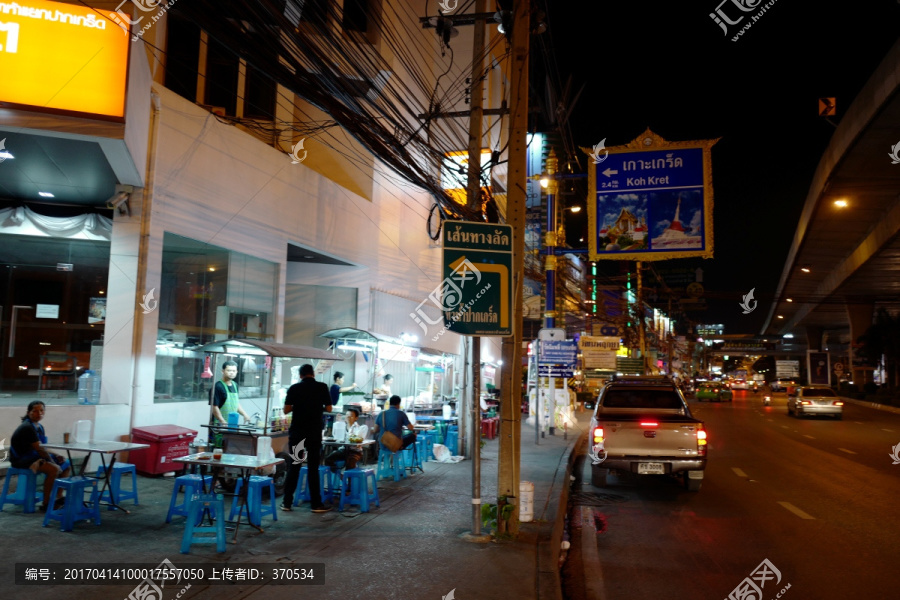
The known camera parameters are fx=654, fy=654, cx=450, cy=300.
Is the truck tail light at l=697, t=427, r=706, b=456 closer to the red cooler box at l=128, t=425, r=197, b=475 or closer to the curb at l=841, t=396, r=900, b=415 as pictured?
the red cooler box at l=128, t=425, r=197, b=475

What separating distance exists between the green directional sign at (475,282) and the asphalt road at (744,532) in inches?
109

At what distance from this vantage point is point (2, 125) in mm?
8812

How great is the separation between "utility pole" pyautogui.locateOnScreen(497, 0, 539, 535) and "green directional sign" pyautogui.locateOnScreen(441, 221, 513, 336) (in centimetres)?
26

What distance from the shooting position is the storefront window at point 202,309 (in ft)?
41.9

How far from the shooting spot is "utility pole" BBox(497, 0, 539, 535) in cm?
766

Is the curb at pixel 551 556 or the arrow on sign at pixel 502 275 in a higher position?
the arrow on sign at pixel 502 275

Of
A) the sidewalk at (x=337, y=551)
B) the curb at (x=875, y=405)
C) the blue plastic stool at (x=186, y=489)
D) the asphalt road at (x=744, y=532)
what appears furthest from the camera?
the curb at (x=875, y=405)

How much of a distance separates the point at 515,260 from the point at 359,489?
365 cm

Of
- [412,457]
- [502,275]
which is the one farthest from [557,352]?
[502,275]

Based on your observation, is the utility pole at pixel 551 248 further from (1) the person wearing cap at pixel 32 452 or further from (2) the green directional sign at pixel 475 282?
(1) the person wearing cap at pixel 32 452

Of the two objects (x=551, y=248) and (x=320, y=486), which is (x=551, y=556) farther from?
(x=551, y=248)

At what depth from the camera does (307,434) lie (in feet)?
27.7

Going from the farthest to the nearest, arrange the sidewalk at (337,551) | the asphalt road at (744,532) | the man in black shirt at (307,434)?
the man in black shirt at (307,434) < the asphalt road at (744,532) < the sidewalk at (337,551)

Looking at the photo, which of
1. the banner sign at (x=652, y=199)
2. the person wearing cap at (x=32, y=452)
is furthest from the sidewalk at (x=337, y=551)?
the banner sign at (x=652, y=199)
